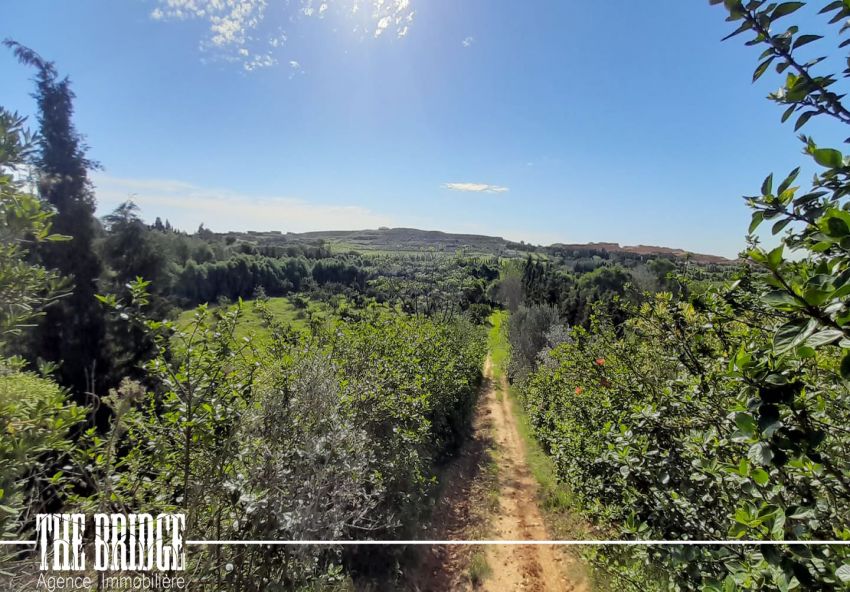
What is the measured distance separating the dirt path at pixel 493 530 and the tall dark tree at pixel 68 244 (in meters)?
12.2

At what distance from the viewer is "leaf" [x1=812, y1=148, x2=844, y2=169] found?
41.1 inches

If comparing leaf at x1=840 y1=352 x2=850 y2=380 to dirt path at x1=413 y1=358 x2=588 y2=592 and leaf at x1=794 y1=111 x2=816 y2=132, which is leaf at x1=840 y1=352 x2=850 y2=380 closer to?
leaf at x1=794 y1=111 x2=816 y2=132

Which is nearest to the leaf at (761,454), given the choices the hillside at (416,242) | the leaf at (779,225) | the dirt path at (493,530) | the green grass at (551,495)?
the leaf at (779,225)

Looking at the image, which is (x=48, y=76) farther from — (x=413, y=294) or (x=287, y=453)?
(x=413, y=294)

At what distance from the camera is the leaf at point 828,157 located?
104 cm

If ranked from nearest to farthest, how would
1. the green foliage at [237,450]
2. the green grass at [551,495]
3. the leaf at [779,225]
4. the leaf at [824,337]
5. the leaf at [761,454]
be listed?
the leaf at [824,337]
the leaf at [761,454]
the leaf at [779,225]
the green foliage at [237,450]
the green grass at [551,495]

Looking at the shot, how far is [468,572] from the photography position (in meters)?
6.95

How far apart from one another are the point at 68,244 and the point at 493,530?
16287mm

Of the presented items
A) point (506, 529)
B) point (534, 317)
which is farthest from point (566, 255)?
point (506, 529)

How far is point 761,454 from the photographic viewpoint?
1153 millimetres

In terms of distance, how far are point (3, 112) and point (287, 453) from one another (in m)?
3.26

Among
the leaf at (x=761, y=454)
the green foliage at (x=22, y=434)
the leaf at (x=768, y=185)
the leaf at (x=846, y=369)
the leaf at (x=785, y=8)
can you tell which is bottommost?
the green foliage at (x=22, y=434)

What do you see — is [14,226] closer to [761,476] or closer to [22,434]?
[22,434]

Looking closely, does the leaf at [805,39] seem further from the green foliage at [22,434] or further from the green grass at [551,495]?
the green grass at [551,495]
